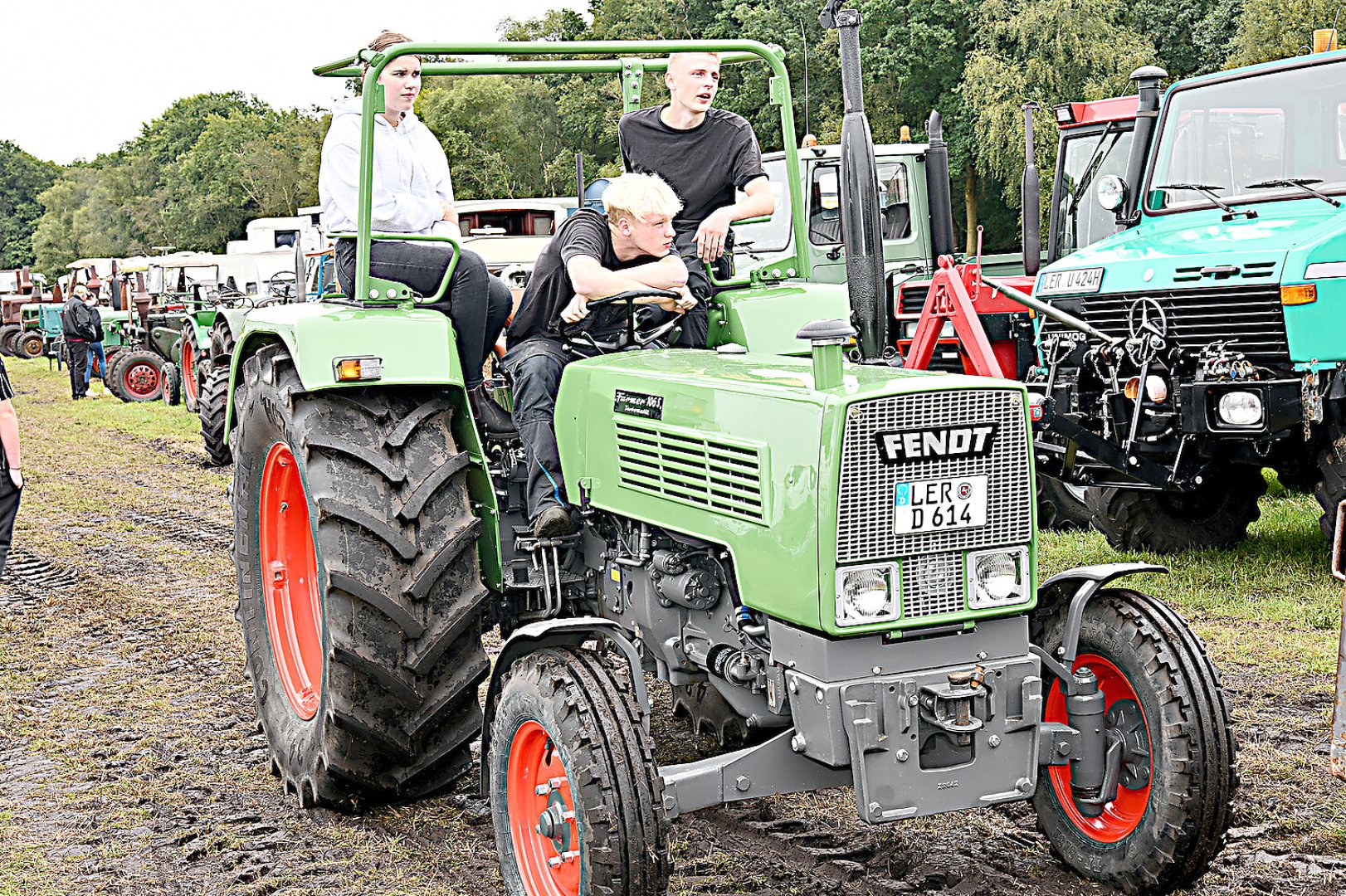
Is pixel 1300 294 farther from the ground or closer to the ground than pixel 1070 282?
closer to the ground

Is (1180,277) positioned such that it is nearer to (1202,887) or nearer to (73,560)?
(1202,887)

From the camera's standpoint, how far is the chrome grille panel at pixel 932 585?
117 inches

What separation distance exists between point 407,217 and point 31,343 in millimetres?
30770

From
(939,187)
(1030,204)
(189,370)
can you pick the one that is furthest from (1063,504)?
(189,370)

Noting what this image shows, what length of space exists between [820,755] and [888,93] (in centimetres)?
3485

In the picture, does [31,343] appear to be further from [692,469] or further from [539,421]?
[692,469]

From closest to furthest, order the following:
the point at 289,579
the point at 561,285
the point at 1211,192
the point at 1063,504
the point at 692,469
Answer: the point at 692,469 → the point at 561,285 → the point at 289,579 → the point at 1211,192 → the point at 1063,504

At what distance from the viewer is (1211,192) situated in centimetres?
701

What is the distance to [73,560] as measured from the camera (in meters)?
8.62

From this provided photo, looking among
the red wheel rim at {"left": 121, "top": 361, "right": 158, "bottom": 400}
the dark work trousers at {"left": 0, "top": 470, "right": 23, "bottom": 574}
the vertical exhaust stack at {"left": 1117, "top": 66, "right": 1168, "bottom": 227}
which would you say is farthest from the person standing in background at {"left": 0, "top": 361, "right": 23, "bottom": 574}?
the red wheel rim at {"left": 121, "top": 361, "right": 158, "bottom": 400}

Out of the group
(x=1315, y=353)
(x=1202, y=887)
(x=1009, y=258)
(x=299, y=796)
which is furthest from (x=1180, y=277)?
(x=1009, y=258)

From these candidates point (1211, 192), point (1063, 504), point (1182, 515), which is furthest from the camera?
point (1063, 504)

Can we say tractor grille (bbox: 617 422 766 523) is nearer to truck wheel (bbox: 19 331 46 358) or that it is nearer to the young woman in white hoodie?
the young woman in white hoodie

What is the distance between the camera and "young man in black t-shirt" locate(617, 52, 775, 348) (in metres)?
4.50
